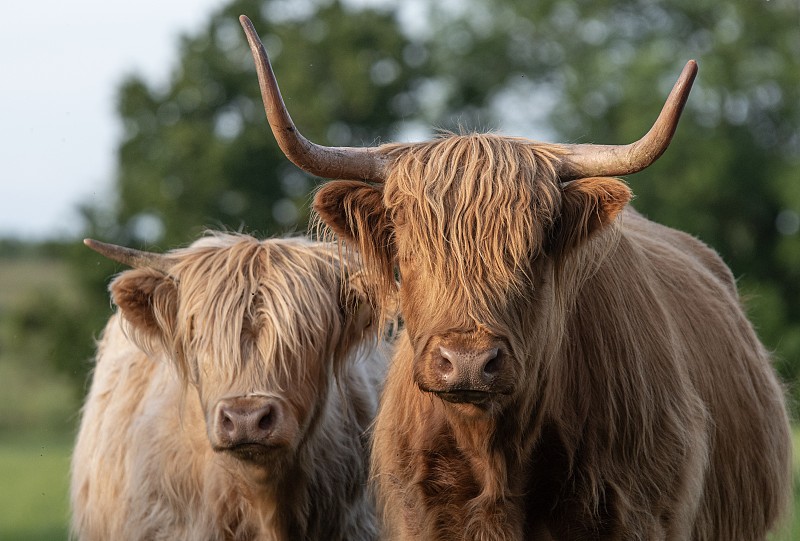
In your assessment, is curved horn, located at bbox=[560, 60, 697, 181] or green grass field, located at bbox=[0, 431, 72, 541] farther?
green grass field, located at bbox=[0, 431, 72, 541]

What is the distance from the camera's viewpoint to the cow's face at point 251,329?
183 inches

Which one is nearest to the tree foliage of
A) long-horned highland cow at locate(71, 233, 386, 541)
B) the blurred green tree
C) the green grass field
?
the blurred green tree

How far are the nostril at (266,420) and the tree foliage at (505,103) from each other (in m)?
25.6

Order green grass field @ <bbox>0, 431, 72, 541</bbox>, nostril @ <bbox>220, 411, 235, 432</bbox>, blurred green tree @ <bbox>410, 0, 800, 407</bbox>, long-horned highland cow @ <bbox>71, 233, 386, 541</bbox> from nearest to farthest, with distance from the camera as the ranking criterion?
nostril @ <bbox>220, 411, 235, 432</bbox> → long-horned highland cow @ <bbox>71, 233, 386, 541</bbox> → green grass field @ <bbox>0, 431, 72, 541</bbox> → blurred green tree @ <bbox>410, 0, 800, 407</bbox>

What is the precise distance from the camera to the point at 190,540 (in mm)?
5016

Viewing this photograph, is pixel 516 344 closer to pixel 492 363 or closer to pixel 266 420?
pixel 492 363

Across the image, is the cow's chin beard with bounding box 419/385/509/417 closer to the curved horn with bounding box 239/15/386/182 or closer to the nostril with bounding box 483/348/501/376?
the nostril with bounding box 483/348/501/376

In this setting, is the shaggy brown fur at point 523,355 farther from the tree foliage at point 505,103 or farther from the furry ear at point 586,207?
the tree foliage at point 505,103

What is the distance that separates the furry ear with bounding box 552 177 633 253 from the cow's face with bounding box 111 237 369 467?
132 cm

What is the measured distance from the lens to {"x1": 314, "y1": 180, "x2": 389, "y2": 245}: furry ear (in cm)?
414

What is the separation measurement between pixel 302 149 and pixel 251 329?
115 centimetres

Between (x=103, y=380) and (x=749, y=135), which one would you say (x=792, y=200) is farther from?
(x=103, y=380)

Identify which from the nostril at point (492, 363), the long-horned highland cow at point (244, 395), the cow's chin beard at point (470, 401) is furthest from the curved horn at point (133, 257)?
the nostril at point (492, 363)

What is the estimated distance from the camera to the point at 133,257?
5.11 meters
